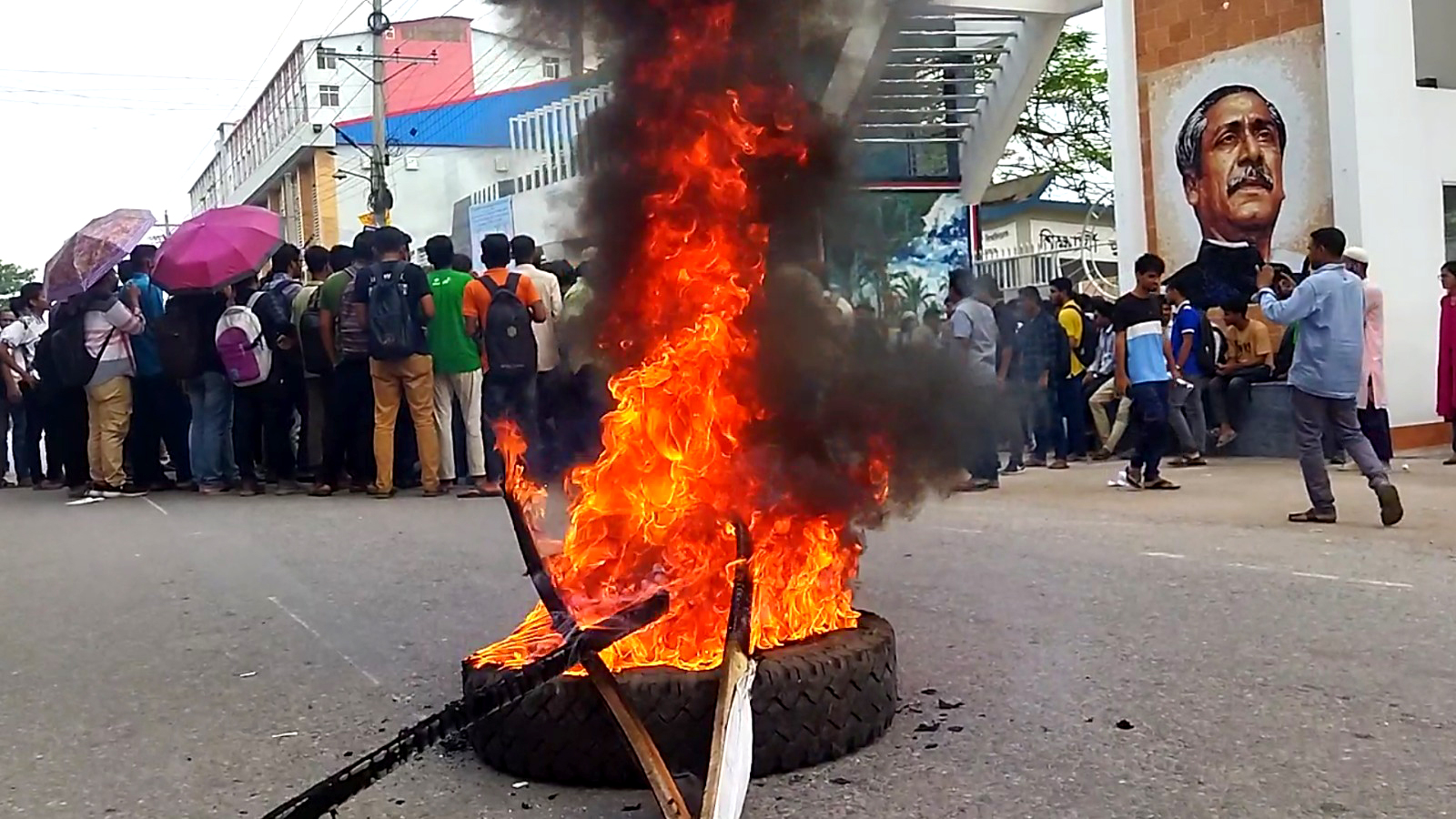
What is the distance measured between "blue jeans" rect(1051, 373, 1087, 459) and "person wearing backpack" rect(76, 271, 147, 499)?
311 inches

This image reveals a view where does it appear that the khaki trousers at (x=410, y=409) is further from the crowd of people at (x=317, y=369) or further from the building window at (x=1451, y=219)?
the building window at (x=1451, y=219)

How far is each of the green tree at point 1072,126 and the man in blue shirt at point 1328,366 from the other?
19.6m

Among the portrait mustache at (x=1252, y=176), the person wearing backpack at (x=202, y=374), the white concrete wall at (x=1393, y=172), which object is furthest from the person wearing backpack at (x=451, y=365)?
the white concrete wall at (x=1393, y=172)

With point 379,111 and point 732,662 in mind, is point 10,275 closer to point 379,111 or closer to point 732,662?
point 379,111

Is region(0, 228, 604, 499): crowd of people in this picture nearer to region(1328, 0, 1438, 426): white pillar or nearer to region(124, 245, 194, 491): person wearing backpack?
region(124, 245, 194, 491): person wearing backpack

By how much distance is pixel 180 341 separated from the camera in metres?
10.0

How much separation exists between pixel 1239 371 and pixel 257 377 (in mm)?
8590

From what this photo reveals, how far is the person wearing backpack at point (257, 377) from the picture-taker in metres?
9.91

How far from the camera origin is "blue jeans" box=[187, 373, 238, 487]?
405 inches

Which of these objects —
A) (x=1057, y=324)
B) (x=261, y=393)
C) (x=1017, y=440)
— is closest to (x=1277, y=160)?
(x=1057, y=324)

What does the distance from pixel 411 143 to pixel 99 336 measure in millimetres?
5989

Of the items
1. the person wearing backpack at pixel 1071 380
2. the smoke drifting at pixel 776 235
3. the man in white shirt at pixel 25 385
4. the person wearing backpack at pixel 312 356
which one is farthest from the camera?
the person wearing backpack at pixel 1071 380

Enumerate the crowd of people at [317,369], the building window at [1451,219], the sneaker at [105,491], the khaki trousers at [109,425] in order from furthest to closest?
A: the building window at [1451,219], the sneaker at [105,491], the khaki trousers at [109,425], the crowd of people at [317,369]

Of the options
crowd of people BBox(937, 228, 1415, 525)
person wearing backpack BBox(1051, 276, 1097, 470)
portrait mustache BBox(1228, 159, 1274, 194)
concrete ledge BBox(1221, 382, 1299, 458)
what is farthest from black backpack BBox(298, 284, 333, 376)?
portrait mustache BBox(1228, 159, 1274, 194)
